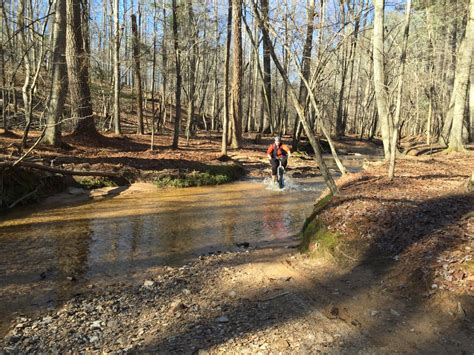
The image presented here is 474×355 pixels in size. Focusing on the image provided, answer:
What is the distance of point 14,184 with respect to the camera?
10.8m

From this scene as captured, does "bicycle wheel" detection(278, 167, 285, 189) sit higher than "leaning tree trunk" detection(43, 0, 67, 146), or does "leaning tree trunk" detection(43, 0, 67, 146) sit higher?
"leaning tree trunk" detection(43, 0, 67, 146)

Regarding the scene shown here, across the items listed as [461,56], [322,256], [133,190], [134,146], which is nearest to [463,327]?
[322,256]

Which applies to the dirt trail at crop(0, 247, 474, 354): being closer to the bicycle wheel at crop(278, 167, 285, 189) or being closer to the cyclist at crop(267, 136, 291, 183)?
the bicycle wheel at crop(278, 167, 285, 189)

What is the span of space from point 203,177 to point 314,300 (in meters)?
10.7

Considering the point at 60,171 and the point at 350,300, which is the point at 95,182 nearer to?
the point at 60,171

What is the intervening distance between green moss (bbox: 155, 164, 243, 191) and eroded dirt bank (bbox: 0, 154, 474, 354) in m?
8.03

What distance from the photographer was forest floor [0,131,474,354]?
12.6ft

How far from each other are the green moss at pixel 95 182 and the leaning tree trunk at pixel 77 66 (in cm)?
519

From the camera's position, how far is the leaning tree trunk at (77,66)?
1739 cm

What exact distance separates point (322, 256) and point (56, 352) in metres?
3.82

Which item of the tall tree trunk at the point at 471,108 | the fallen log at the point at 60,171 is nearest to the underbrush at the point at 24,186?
the fallen log at the point at 60,171

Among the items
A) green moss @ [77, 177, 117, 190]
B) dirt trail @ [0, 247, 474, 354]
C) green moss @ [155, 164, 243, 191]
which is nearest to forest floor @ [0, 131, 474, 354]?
dirt trail @ [0, 247, 474, 354]

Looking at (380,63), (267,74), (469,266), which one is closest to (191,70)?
(267,74)

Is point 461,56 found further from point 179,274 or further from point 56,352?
point 56,352
